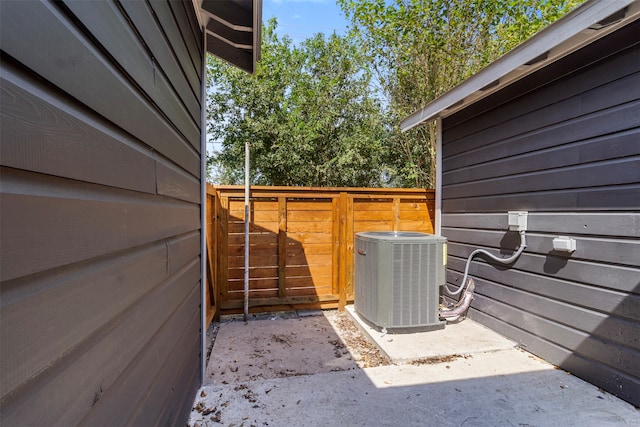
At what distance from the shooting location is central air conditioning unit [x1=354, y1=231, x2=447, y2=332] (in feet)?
9.64

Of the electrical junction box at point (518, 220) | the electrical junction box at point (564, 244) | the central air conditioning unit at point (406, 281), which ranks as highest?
the electrical junction box at point (518, 220)

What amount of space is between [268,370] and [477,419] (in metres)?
1.44

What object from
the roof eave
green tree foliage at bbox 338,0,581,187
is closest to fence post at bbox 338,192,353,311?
the roof eave

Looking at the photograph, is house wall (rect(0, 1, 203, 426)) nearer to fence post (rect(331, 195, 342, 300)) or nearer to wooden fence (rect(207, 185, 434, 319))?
wooden fence (rect(207, 185, 434, 319))

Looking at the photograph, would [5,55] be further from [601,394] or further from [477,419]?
[601,394]

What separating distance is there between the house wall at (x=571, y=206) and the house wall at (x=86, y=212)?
2.62 metres

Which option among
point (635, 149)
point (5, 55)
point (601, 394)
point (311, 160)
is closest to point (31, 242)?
point (5, 55)

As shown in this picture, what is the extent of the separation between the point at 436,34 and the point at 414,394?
5.72m

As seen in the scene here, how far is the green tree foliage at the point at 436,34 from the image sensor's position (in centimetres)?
539

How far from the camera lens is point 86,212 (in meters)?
0.65

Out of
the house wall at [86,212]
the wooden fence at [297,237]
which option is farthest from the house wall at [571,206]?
the house wall at [86,212]

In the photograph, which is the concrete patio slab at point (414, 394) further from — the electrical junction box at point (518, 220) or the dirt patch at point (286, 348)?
the electrical junction box at point (518, 220)

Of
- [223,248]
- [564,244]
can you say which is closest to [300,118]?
[223,248]

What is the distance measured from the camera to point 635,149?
6.30 ft
